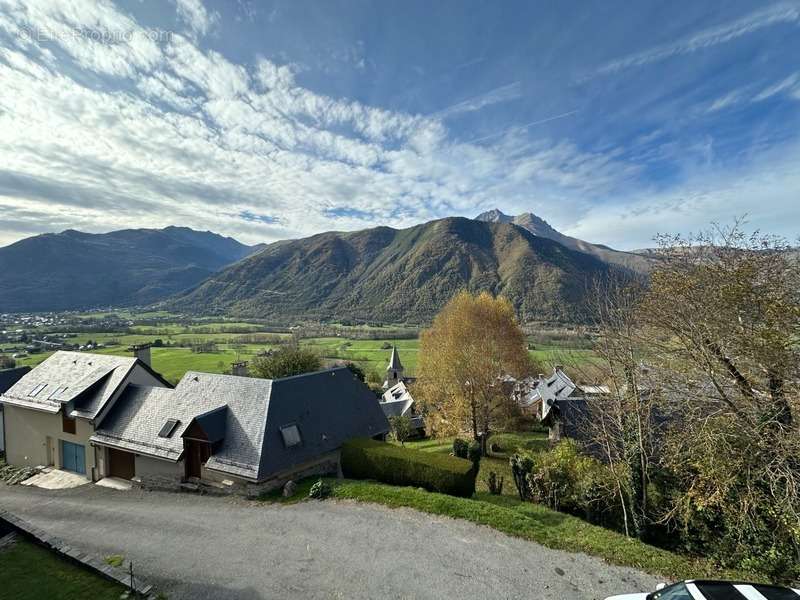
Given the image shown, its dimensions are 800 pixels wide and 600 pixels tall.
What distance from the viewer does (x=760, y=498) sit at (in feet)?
31.0

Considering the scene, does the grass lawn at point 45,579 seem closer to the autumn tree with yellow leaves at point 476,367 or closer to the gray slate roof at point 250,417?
the gray slate roof at point 250,417

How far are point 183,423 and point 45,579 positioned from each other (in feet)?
30.5

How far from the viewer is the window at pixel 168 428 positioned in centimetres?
1848

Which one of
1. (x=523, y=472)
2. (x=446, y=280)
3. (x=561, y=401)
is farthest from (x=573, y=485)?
(x=446, y=280)

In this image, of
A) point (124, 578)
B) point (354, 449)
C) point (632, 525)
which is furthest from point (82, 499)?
point (632, 525)

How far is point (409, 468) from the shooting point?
1627cm

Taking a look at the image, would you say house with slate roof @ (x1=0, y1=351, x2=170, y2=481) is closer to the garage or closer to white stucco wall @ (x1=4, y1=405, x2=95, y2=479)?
white stucco wall @ (x1=4, y1=405, x2=95, y2=479)

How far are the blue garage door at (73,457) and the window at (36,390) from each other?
3.99 metres

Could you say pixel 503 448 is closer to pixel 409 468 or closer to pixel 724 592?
pixel 409 468

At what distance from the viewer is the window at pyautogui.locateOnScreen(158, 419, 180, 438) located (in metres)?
18.5

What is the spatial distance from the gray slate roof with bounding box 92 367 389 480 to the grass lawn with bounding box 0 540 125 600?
5924mm

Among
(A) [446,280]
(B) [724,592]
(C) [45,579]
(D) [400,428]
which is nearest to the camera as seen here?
(B) [724,592]

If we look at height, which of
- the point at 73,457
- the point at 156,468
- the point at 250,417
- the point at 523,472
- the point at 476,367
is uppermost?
the point at 476,367

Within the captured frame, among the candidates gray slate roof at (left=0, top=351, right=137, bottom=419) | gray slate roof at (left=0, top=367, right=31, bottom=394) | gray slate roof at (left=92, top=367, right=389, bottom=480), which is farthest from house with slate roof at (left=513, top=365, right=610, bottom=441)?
gray slate roof at (left=0, top=367, right=31, bottom=394)
